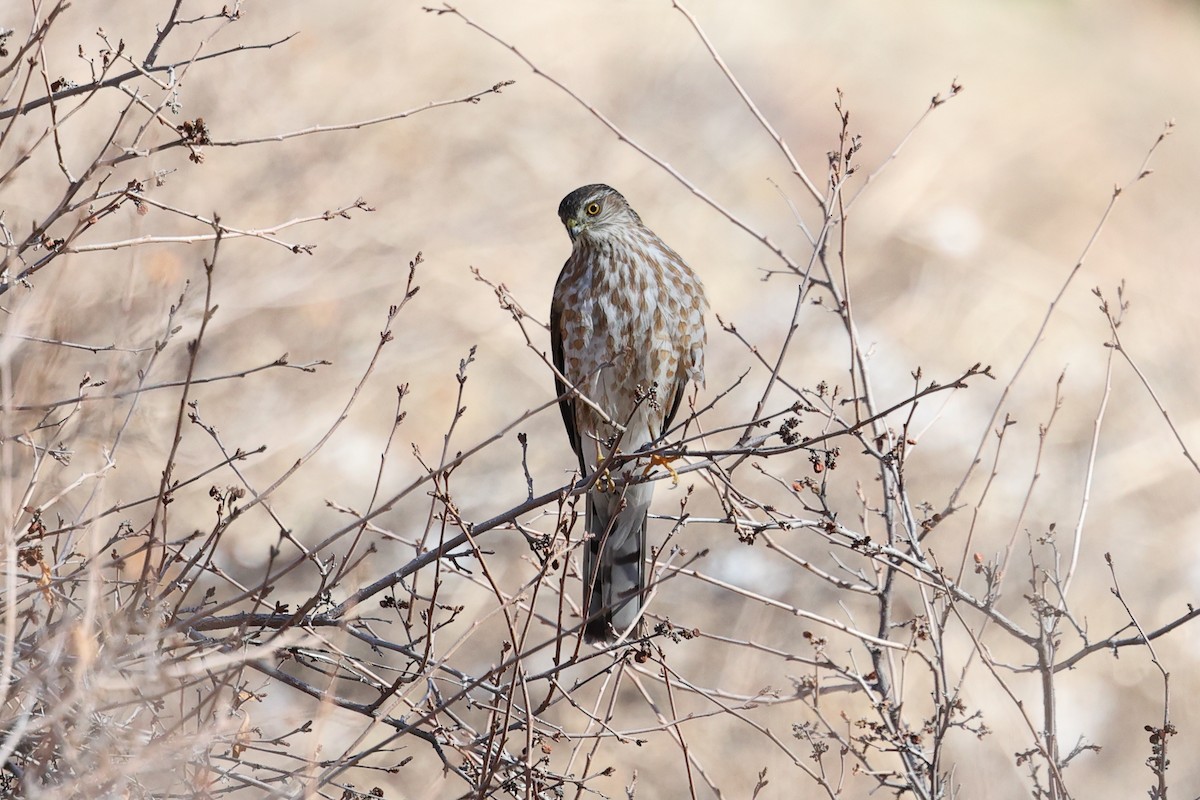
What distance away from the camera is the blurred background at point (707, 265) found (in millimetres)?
7668

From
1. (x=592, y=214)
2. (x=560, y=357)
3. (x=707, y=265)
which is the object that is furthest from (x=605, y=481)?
(x=707, y=265)

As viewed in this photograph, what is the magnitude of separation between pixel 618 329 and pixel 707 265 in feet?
21.6

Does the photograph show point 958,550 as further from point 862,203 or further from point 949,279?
point 862,203

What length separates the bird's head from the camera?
432 cm

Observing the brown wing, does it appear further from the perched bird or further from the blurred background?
the blurred background

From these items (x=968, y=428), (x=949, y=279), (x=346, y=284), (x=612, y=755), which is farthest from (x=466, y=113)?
(x=612, y=755)

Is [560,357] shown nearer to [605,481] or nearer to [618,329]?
[618,329]

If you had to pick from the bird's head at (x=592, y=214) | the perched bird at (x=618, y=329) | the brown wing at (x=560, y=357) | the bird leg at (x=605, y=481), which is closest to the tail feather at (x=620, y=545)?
the perched bird at (x=618, y=329)

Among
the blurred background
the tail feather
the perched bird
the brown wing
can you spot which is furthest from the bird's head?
the blurred background

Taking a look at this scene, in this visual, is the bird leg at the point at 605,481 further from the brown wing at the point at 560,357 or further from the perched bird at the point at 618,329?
the brown wing at the point at 560,357

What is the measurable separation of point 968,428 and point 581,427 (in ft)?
18.8

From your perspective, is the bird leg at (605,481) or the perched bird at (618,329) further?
the perched bird at (618,329)

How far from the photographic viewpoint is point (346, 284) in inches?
357

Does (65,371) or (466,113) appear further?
(466,113)
